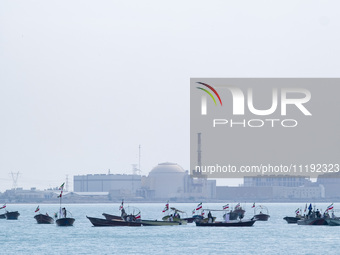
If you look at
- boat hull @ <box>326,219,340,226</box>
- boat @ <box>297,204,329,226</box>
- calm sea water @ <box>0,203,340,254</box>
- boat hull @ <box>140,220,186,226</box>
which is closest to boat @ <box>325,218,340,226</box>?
boat hull @ <box>326,219,340,226</box>

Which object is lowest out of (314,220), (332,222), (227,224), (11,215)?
(227,224)

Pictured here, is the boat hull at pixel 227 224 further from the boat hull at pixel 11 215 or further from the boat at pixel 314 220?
the boat hull at pixel 11 215

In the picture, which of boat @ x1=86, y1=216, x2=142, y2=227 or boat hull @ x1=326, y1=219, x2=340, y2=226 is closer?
boat @ x1=86, y1=216, x2=142, y2=227

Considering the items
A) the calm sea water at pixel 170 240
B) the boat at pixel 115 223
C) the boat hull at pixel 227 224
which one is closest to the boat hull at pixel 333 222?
the calm sea water at pixel 170 240

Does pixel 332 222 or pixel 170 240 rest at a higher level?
pixel 332 222

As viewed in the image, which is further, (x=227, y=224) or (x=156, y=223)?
(x=156, y=223)

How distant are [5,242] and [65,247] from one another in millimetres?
13683

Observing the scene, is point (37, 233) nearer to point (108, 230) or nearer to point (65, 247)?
point (108, 230)

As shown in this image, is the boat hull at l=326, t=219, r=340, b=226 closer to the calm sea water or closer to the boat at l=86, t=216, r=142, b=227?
the calm sea water

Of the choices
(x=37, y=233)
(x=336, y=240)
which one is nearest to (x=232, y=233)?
(x=336, y=240)

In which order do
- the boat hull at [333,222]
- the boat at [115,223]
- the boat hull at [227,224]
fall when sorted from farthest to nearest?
the boat hull at [333,222] < the boat hull at [227,224] < the boat at [115,223]

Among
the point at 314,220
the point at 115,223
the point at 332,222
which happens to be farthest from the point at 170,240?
the point at 332,222

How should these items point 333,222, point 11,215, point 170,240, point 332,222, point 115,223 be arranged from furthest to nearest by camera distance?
point 11,215 < point 333,222 < point 332,222 < point 115,223 < point 170,240

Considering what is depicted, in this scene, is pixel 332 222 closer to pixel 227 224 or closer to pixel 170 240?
pixel 227 224
